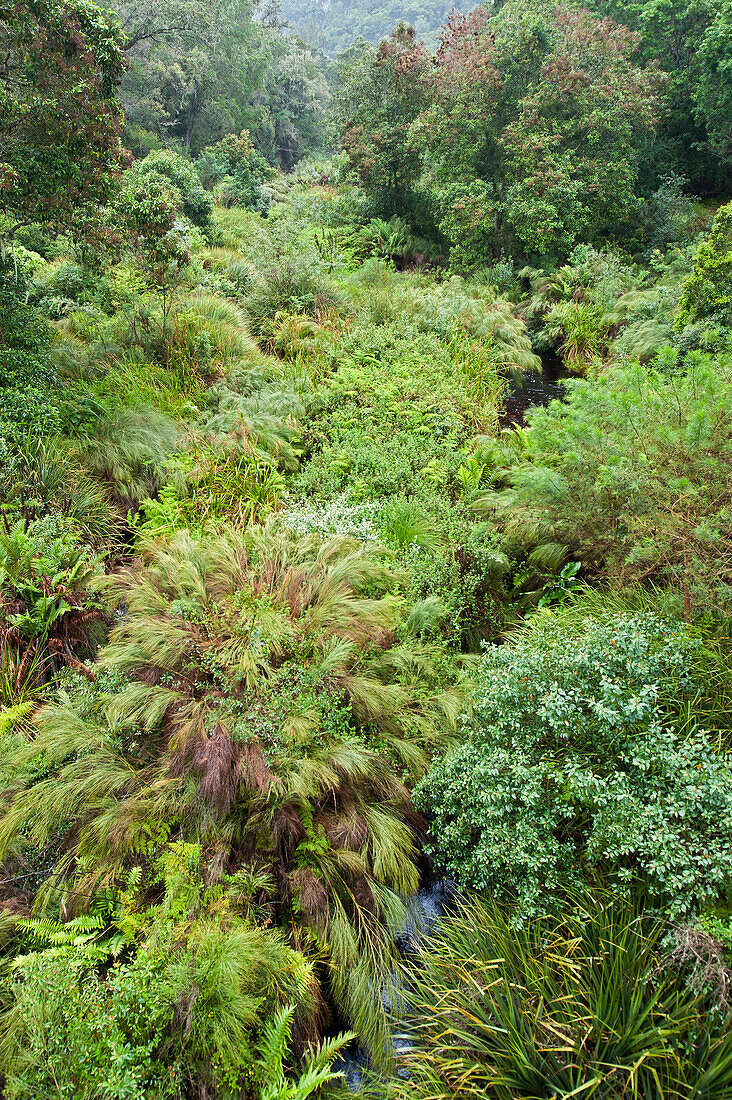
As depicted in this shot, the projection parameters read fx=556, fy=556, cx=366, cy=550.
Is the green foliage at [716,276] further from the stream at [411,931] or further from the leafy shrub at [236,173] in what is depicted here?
the leafy shrub at [236,173]

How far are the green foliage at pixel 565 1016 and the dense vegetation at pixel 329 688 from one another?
19 mm

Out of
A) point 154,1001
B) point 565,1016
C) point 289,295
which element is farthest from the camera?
point 289,295

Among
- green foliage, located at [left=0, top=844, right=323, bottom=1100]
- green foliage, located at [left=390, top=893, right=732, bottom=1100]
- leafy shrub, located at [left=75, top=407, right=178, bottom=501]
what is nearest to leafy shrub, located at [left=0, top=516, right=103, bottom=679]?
leafy shrub, located at [left=75, top=407, right=178, bottom=501]

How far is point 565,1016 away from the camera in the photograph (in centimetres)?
238

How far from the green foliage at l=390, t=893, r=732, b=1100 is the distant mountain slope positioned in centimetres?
8177

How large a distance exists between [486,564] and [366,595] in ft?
4.26

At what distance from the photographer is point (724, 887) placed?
94.1 inches

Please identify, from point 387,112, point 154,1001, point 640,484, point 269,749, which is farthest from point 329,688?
point 387,112

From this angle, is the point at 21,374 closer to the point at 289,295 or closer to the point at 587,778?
the point at 587,778

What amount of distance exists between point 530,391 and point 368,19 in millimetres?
105582

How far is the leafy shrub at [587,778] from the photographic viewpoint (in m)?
2.52

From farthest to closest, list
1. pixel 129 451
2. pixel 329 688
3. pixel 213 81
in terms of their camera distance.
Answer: pixel 213 81 → pixel 129 451 → pixel 329 688

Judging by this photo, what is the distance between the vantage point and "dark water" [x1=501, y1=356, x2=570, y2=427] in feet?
31.7

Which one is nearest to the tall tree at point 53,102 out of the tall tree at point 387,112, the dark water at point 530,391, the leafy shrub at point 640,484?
the leafy shrub at point 640,484
